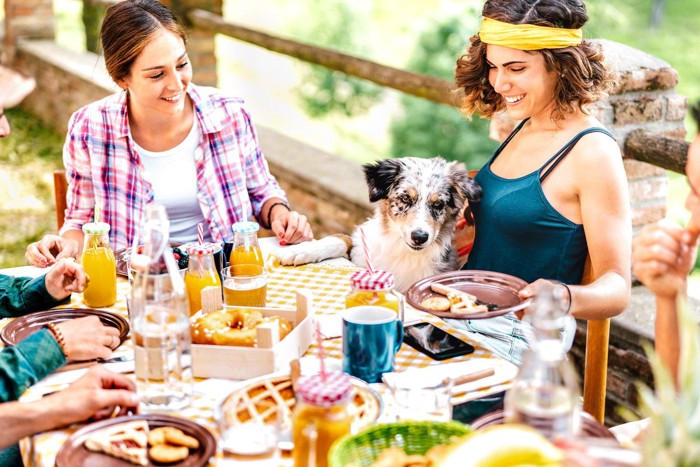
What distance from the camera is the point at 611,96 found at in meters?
3.16

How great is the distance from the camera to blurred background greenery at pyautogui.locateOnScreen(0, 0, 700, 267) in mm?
15305

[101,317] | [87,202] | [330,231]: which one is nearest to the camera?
[101,317]

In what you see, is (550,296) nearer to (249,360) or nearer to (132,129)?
(249,360)

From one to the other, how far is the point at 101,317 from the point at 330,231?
8.45ft

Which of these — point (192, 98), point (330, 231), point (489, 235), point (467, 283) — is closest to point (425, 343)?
point (467, 283)

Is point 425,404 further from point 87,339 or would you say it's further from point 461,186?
point 461,186

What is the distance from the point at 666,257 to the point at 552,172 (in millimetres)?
800

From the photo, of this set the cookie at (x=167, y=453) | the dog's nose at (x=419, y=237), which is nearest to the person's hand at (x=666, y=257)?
the cookie at (x=167, y=453)

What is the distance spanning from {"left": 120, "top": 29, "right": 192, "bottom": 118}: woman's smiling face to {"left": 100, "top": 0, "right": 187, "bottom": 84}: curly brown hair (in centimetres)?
2

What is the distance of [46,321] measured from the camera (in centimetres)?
206

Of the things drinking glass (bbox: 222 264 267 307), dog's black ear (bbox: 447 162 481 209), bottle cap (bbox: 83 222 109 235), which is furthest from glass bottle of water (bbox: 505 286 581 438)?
dog's black ear (bbox: 447 162 481 209)

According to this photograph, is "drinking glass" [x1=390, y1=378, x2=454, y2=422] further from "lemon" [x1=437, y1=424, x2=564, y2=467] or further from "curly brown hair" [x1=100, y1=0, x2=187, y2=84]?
"curly brown hair" [x1=100, y1=0, x2=187, y2=84]

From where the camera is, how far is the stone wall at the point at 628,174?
309 centimetres

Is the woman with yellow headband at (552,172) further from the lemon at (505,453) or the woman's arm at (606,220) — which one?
the lemon at (505,453)
